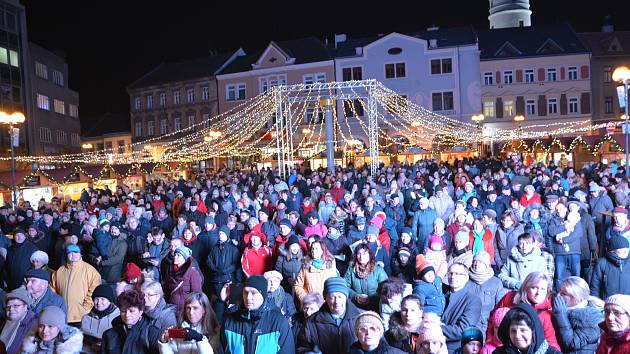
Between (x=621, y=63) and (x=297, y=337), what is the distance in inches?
1962

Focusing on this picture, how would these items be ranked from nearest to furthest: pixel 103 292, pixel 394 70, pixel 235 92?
1. pixel 103 292
2. pixel 394 70
3. pixel 235 92

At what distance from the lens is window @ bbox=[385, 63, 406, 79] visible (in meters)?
40.7

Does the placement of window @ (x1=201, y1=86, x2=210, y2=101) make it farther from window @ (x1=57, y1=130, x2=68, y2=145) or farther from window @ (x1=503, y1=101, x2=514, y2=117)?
window @ (x1=503, y1=101, x2=514, y2=117)

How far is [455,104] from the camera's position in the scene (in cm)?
4047

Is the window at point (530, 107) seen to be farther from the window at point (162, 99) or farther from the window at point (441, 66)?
the window at point (162, 99)

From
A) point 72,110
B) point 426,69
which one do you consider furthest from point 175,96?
point 426,69

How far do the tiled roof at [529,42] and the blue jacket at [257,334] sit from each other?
41.2m

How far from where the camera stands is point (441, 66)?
40281 millimetres

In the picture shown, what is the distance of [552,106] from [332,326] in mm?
42019

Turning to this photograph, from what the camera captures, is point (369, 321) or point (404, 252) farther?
point (404, 252)

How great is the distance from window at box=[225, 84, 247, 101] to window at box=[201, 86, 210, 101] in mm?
1916

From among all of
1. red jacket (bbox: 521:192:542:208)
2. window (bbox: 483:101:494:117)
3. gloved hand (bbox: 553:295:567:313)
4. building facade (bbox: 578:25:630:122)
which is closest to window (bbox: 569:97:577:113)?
building facade (bbox: 578:25:630:122)

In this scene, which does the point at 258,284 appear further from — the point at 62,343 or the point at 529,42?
the point at 529,42

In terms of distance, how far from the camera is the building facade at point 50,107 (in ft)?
131
